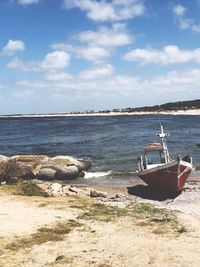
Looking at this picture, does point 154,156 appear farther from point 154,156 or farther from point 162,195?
point 162,195

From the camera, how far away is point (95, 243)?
1702cm

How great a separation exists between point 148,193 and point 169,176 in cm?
202

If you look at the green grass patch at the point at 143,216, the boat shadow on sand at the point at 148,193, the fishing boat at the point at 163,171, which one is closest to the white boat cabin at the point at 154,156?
the fishing boat at the point at 163,171

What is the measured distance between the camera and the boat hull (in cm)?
2998

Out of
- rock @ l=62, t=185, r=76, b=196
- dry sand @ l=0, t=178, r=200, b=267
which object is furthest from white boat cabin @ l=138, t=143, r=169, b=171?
dry sand @ l=0, t=178, r=200, b=267

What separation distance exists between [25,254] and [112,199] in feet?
42.3

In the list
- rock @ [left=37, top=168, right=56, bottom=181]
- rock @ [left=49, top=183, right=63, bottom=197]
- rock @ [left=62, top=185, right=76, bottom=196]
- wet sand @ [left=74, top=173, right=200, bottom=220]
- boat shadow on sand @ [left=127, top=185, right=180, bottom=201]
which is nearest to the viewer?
wet sand @ [left=74, top=173, right=200, bottom=220]

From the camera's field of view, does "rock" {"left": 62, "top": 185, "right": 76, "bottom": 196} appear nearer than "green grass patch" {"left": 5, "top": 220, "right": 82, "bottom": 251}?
No

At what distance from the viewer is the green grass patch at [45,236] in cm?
1675

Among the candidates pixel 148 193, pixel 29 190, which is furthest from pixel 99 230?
pixel 148 193

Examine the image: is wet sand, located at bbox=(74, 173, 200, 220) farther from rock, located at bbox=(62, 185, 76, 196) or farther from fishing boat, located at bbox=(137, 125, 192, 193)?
rock, located at bbox=(62, 185, 76, 196)

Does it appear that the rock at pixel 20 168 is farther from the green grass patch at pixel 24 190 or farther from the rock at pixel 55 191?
the rock at pixel 55 191

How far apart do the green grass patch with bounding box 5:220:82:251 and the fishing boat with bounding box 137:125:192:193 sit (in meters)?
11.6

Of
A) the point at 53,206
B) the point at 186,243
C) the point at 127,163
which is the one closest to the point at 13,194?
the point at 53,206
